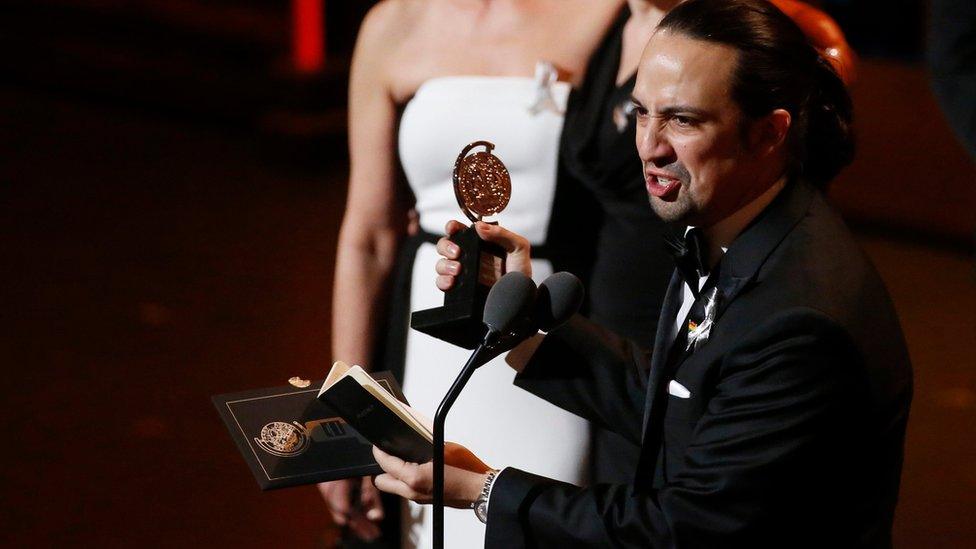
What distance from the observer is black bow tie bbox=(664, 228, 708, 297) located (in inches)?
66.1

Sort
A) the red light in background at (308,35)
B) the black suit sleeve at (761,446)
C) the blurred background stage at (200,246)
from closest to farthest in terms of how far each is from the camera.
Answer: the black suit sleeve at (761,446) < the blurred background stage at (200,246) < the red light in background at (308,35)

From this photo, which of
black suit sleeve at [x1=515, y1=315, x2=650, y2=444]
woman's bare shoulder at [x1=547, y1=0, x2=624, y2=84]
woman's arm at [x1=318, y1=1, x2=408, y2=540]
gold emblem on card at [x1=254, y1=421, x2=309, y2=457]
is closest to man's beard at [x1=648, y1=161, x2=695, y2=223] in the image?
black suit sleeve at [x1=515, y1=315, x2=650, y2=444]

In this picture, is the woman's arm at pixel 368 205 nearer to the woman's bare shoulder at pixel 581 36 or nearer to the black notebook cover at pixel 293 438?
the woman's bare shoulder at pixel 581 36

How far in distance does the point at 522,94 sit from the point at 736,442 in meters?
0.95

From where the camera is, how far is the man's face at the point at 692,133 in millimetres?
1559

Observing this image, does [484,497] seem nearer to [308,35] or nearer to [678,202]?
[678,202]

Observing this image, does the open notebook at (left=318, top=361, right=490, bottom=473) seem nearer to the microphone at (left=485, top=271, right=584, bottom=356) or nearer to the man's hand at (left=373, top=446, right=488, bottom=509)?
the man's hand at (left=373, top=446, right=488, bottom=509)

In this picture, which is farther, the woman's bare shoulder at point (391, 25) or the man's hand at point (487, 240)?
the woman's bare shoulder at point (391, 25)

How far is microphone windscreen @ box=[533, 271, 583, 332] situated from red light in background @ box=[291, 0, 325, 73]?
5.38m

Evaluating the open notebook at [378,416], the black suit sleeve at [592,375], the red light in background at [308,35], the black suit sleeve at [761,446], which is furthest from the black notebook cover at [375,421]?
the red light in background at [308,35]

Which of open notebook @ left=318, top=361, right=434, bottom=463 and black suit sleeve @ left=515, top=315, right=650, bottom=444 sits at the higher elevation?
open notebook @ left=318, top=361, right=434, bottom=463

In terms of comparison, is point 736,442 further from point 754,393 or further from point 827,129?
point 827,129

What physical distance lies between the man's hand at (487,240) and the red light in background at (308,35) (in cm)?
508

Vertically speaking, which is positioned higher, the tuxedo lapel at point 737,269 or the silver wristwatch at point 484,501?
the tuxedo lapel at point 737,269
